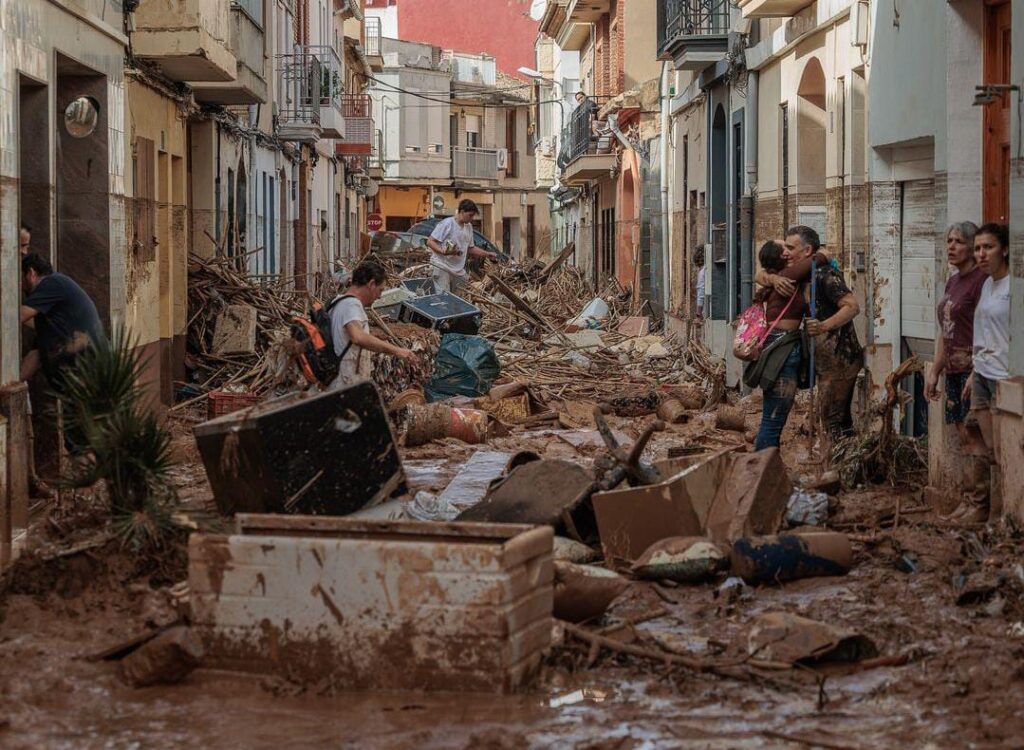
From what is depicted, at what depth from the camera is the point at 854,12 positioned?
48.4 feet

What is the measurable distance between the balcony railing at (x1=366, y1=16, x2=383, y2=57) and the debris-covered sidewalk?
173 ft

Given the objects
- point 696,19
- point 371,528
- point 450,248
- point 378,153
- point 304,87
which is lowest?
point 371,528

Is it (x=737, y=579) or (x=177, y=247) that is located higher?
(x=177, y=247)

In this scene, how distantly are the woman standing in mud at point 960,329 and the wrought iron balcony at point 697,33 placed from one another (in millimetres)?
12433

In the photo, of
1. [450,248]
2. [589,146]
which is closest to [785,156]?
[450,248]

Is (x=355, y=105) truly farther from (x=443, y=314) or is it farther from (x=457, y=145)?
(x=443, y=314)

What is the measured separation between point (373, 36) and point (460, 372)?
163 ft

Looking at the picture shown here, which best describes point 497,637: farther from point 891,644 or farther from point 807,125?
point 807,125

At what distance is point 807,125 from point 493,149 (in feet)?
168

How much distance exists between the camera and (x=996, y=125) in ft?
36.9

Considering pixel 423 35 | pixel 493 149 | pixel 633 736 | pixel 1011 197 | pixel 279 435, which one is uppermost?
pixel 423 35

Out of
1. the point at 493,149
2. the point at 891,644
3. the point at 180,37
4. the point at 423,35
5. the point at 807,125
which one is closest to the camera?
the point at 891,644

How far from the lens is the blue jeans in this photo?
36.5 feet

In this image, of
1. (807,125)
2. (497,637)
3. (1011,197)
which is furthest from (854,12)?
(497,637)
